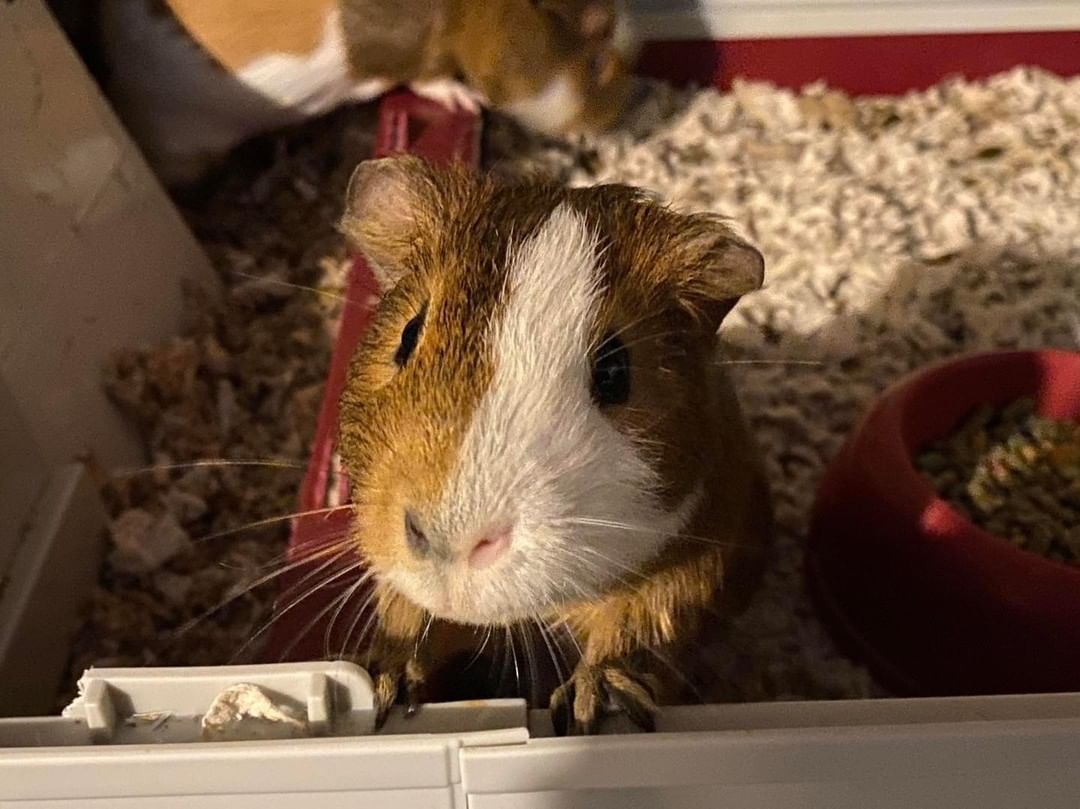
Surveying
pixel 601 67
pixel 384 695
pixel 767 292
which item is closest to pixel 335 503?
pixel 384 695

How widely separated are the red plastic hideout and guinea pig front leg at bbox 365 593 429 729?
0.03 metres

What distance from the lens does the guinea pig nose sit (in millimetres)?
778

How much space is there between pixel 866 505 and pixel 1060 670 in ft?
0.90

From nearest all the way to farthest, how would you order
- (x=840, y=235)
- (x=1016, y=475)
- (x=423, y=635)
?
(x=423, y=635) → (x=1016, y=475) → (x=840, y=235)

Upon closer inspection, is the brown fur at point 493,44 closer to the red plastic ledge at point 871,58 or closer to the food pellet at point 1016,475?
the red plastic ledge at point 871,58

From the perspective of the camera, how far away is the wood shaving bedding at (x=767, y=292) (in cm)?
147

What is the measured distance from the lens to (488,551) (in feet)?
2.52

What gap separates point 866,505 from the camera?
132 cm

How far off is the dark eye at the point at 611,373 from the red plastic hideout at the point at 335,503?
0.88 feet

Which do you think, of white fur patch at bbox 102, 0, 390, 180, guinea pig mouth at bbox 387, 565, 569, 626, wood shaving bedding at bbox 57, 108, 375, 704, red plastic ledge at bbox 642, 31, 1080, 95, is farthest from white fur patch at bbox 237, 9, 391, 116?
guinea pig mouth at bbox 387, 565, 569, 626

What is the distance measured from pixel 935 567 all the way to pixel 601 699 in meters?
0.50

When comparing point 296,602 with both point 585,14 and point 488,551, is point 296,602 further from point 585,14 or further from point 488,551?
point 585,14

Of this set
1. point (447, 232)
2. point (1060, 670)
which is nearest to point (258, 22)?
point (447, 232)

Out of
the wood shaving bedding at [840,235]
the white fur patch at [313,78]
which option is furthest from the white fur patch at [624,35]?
the white fur patch at [313,78]
